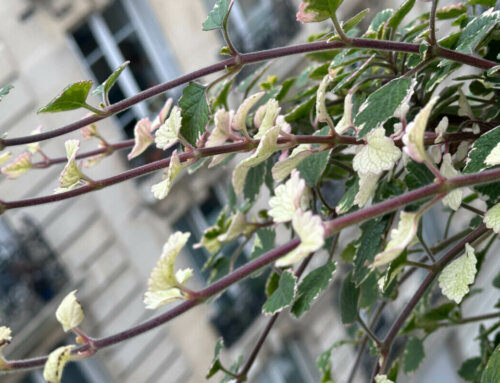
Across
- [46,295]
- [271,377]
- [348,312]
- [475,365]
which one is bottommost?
[271,377]

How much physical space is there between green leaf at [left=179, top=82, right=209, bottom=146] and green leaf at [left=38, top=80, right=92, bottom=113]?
0.20 feet

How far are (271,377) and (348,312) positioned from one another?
262 cm

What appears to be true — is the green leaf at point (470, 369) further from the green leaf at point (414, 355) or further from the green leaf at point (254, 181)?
the green leaf at point (254, 181)

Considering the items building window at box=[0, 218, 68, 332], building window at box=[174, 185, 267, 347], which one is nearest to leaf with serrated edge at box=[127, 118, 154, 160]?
building window at box=[0, 218, 68, 332]

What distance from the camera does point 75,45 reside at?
7.41 ft

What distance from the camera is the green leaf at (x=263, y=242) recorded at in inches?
21.9

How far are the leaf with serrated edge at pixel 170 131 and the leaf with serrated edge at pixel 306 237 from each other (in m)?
0.13

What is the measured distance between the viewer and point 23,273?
6.75 ft

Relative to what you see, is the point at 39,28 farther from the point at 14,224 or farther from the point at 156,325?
the point at 156,325

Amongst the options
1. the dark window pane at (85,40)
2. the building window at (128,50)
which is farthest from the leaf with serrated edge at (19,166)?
the dark window pane at (85,40)

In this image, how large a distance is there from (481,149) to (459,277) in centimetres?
8

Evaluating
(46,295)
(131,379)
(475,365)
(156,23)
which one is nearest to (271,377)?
(131,379)

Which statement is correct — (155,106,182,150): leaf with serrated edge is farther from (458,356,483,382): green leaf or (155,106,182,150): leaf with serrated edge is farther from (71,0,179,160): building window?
(71,0,179,160): building window

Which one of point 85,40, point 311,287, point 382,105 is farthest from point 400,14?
point 85,40
